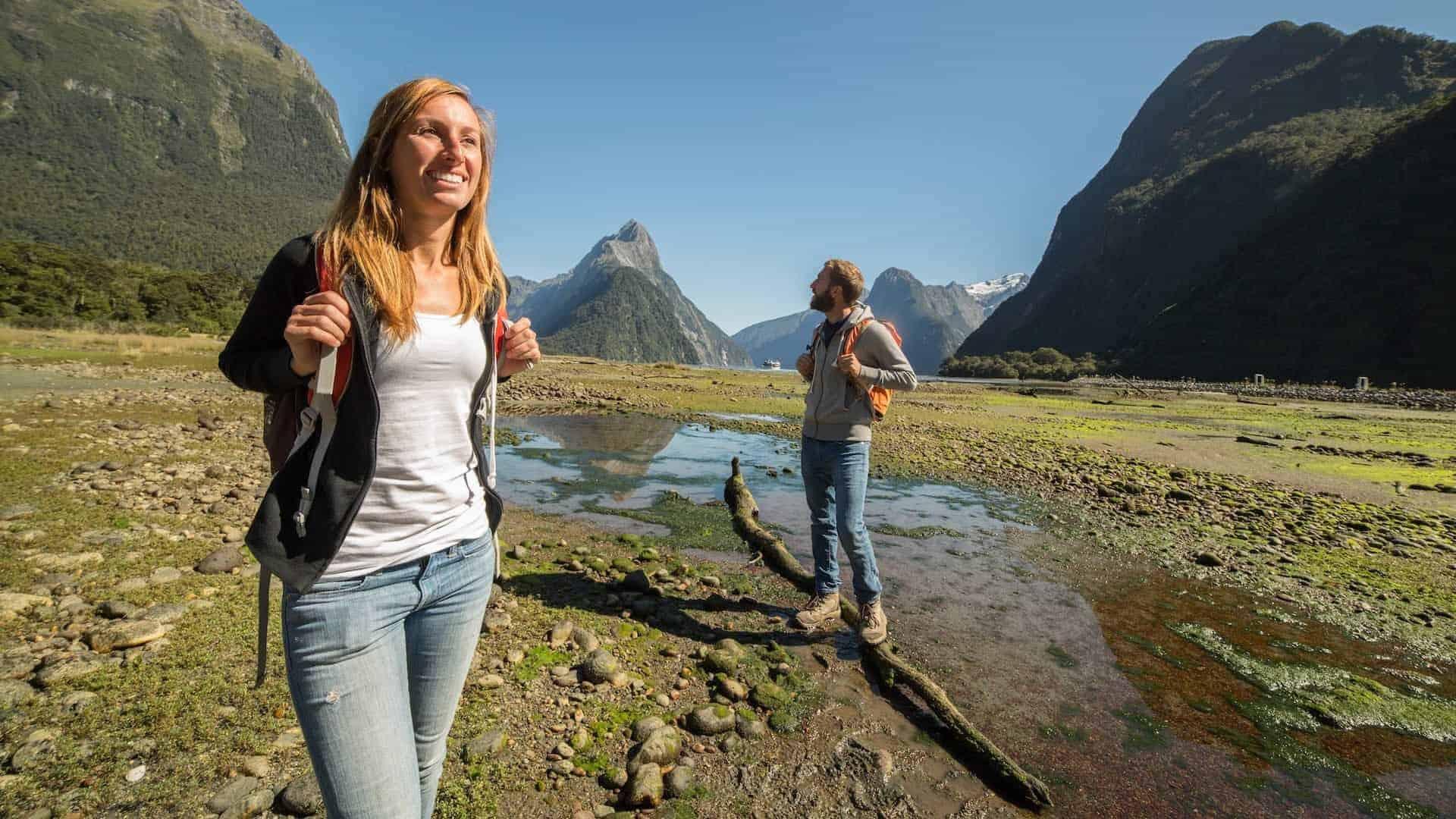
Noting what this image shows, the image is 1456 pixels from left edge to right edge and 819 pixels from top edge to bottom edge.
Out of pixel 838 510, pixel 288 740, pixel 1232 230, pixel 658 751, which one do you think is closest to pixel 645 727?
pixel 658 751

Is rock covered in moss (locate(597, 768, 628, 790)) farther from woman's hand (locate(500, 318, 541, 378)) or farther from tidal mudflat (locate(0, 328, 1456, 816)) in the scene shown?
woman's hand (locate(500, 318, 541, 378))

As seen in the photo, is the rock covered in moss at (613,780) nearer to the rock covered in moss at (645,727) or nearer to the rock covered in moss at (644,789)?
the rock covered in moss at (644,789)

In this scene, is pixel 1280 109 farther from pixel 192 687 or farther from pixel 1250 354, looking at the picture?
pixel 192 687

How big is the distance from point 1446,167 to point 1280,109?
12267cm

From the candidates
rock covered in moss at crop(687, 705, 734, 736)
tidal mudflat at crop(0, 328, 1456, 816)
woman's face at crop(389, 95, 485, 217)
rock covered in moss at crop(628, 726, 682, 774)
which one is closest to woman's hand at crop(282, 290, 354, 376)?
woman's face at crop(389, 95, 485, 217)

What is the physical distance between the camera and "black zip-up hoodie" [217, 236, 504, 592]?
1875mm

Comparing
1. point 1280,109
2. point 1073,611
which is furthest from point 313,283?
point 1280,109

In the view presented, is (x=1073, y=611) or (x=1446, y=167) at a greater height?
(x=1446, y=167)

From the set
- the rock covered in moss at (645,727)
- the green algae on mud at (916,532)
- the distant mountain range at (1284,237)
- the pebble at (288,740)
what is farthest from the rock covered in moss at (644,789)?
the distant mountain range at (1284,237)

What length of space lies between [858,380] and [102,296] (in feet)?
273

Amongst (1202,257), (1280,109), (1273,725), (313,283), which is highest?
(1280,109)

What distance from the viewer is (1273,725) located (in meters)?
4.96

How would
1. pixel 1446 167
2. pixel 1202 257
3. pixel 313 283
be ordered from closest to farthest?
pixel 313 283
pixel 1446 167
pixel 1202 257

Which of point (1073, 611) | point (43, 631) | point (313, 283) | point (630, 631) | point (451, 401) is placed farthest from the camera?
point (1073, 611)
